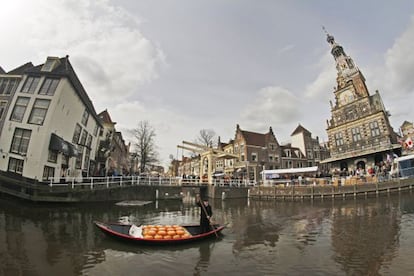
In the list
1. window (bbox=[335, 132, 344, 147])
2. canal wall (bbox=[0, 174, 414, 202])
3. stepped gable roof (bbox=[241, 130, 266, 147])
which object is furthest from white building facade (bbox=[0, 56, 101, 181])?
window (bbox=[335, 132, 344, 147])

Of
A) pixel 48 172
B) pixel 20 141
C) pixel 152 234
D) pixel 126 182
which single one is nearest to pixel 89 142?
pixel 126 182

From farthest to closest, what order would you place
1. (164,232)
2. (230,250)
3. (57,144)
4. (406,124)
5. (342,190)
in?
(406,124) < (342,190) < (57,144) < (164,232) < (230,250)

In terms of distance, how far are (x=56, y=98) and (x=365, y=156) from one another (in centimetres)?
4358

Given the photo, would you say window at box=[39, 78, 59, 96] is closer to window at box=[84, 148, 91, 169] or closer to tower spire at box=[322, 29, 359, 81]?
window at box=[84, 148, 91, 169]

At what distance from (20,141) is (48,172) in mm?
3381

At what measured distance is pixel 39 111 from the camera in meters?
22.2

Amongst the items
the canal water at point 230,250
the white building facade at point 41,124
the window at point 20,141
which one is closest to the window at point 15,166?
the white building facade at point 41,124

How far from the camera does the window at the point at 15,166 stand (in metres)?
21.0

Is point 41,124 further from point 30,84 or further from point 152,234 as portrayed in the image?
point 152,234

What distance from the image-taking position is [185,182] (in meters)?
30.9

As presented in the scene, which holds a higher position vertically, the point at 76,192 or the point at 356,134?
the point at 356,134

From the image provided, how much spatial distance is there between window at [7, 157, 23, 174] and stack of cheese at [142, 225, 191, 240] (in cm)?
1617

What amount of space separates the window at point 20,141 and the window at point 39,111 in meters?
1.02

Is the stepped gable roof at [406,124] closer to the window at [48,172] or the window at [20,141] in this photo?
the window at [48,172]
